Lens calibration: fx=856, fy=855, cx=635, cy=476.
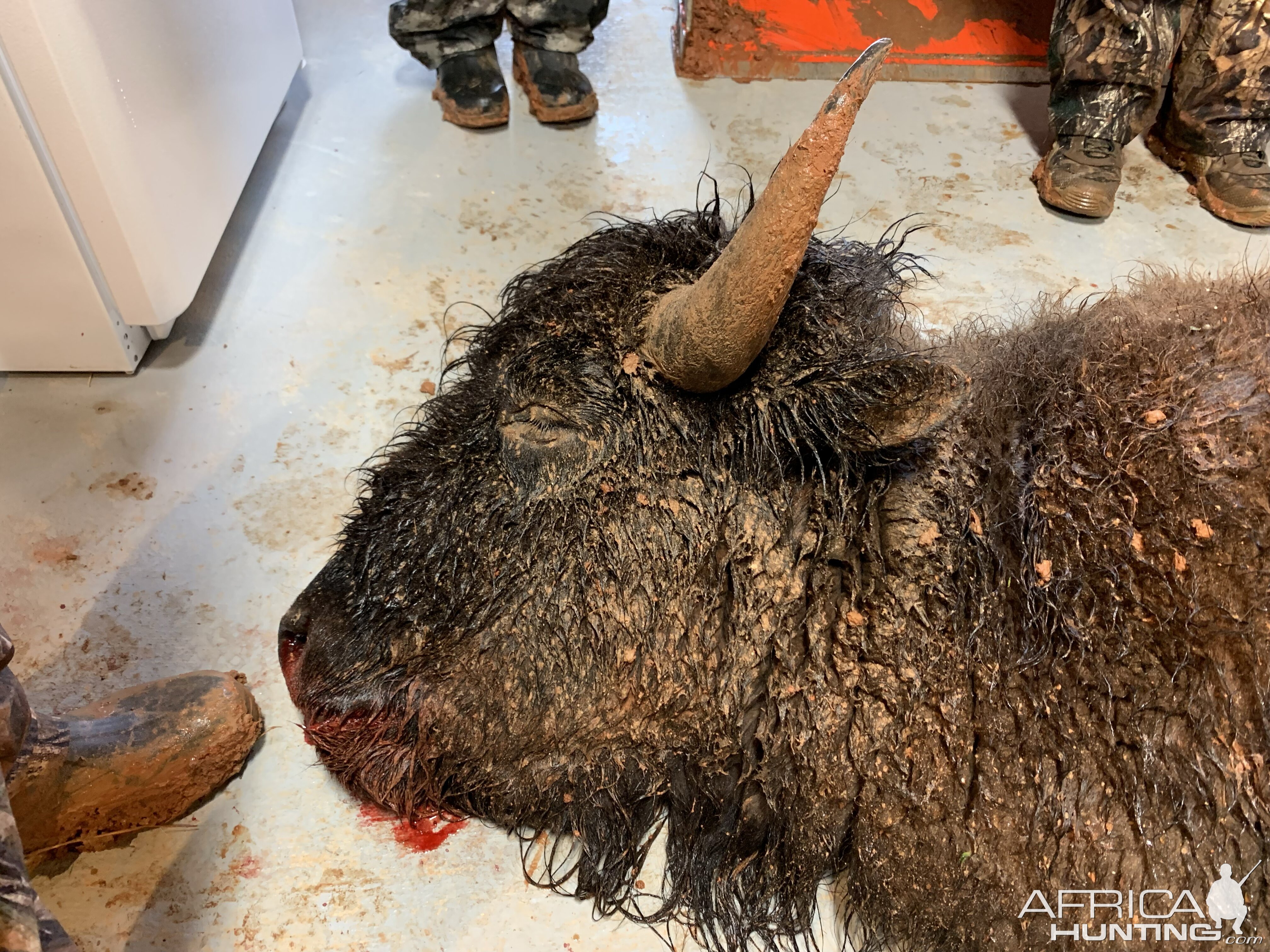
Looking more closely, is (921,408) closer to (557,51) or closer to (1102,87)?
(1102,87)

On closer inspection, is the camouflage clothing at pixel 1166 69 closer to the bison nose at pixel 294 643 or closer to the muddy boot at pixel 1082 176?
the muddy boot at pixel 1082 176

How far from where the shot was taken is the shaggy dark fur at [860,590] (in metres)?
1.31

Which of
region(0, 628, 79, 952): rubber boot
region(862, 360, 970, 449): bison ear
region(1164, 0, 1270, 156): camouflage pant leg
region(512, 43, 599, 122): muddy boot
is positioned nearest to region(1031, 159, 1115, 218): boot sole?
region(1164, 0, 1270, 156): camouflage pant leg

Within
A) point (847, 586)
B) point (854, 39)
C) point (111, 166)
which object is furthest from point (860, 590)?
point (854, 39)

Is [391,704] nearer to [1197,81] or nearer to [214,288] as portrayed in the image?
[214,288]

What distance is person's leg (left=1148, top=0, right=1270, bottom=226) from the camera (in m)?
3.37

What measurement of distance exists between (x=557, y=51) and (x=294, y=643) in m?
2.98

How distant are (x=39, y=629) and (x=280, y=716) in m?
0.69

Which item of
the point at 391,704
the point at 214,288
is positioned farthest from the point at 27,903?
the point at 214,288

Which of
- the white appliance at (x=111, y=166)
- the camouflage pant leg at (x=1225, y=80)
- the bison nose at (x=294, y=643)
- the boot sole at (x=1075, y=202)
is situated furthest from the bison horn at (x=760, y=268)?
the camouflage pant leg at (x=1225, y=80)

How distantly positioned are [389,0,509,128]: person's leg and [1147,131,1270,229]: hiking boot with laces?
2.93m

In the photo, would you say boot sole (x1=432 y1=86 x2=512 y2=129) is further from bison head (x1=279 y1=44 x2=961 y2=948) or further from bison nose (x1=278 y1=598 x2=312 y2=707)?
bison nose (x1=278 y1=598 x2=312 y2=707)

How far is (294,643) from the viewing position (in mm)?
1847

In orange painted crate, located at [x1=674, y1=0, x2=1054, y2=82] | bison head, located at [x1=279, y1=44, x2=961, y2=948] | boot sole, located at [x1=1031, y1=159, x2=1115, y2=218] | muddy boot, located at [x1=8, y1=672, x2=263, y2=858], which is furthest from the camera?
orange painted crate, located at [x1=674, y1=0, x2=1054, y2=82]
